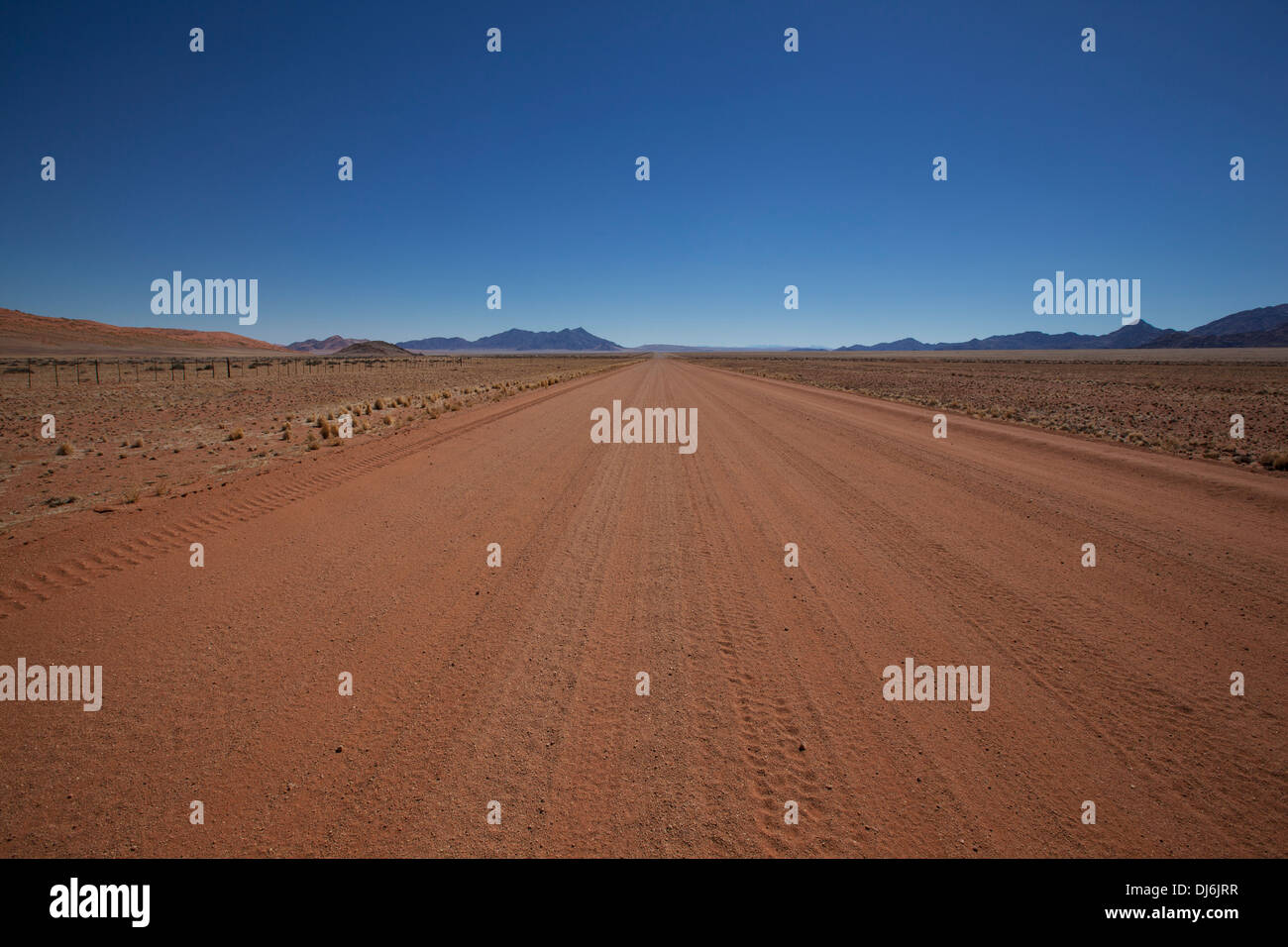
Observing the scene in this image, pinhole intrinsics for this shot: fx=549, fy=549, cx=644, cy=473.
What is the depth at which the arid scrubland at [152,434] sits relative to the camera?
950 cm

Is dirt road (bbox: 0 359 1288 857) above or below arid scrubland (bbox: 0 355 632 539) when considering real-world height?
below

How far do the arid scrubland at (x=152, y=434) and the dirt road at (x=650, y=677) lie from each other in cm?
245

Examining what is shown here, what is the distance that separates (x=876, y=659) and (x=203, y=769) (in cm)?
464

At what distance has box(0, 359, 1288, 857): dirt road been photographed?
291 cm

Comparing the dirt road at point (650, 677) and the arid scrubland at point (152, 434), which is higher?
the arid scrubland at point (152, 434)

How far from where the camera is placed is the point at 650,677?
4.20m

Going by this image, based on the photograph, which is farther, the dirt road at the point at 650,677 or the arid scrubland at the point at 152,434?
the arid scrubland at the point at 152,434

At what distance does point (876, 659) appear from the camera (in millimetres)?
4414

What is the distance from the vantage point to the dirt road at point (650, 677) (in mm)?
2906

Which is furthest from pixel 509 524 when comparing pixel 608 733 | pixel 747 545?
pixel 608 733

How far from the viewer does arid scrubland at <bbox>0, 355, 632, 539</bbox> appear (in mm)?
9500

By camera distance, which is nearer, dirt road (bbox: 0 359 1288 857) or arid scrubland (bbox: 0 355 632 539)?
dirt road (bbox: 0 359 1288 857)

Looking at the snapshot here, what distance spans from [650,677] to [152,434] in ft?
62.5

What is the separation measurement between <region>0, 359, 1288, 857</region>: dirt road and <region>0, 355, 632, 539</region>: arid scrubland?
245 cm
